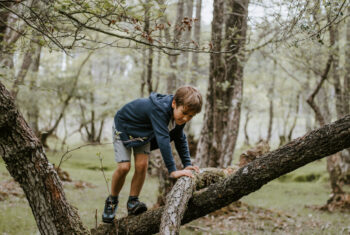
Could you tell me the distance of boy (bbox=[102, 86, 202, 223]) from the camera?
3.75 meters

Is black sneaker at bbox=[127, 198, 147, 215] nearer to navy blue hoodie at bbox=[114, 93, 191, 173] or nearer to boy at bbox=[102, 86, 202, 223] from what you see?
boy at bbox=[102, 86, 202, 223]

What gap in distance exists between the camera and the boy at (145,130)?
3.75 m

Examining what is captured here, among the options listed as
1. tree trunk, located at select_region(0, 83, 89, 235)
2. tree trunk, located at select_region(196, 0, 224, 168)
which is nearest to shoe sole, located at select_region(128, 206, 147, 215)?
tree trunk, located at select_region(0, 83, 89, 235)

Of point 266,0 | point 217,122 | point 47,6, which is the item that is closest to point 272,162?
point 47,6

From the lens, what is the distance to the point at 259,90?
3009 centimetres

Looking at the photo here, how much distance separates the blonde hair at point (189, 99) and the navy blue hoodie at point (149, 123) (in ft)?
0.58

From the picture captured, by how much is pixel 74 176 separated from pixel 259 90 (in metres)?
21.1

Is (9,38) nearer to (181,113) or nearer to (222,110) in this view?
(181,113)

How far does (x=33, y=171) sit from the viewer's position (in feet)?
9.34

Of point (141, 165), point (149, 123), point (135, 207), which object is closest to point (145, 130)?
point (149, 123)

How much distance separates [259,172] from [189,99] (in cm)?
116

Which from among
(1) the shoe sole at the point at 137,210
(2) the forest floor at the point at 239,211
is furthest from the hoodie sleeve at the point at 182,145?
(2) the forest floor at the point at 239,211

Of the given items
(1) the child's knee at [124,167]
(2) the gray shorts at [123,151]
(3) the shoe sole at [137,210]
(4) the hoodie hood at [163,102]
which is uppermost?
(4) the hoodie hood at [163,102]

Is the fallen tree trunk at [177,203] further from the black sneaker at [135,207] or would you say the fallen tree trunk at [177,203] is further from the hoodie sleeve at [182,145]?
the black sneaker at [135,207]
